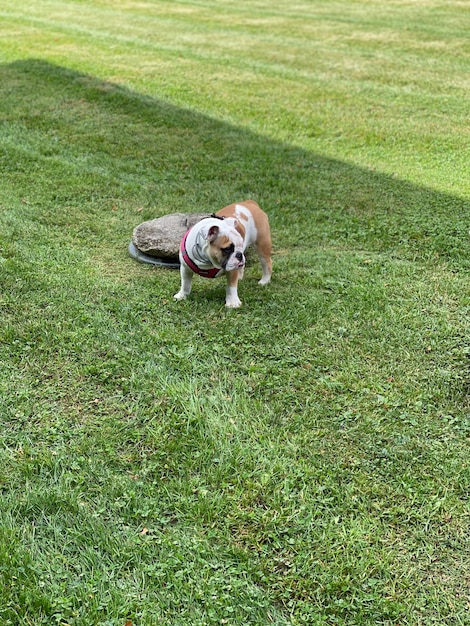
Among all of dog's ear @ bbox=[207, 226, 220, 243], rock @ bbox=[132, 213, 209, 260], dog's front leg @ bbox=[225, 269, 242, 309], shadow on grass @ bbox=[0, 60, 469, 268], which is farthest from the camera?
shadow on grass @ bbox=[0, 60, 469, 268]

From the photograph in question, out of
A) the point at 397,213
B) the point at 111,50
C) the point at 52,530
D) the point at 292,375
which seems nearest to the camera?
the point at 52,530

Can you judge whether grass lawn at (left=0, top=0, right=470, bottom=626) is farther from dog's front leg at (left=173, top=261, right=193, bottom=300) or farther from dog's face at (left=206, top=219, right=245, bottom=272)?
dog's face at (left=206, top=219, right=245, bottom=272)

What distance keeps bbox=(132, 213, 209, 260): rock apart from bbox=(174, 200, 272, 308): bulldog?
24.5 inches

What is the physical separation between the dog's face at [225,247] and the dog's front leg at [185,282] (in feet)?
1.19

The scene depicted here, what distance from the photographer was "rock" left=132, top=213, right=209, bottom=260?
5879 mm

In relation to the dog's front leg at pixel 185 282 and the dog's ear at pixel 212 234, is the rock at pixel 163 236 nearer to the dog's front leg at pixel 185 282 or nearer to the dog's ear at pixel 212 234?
the dog's front leg at pixel 185 282

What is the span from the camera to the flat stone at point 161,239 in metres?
5.88

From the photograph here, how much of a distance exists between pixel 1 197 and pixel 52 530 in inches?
195

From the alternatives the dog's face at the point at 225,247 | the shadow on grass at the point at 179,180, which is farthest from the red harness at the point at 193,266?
the shadow on grass at the point at 179,180

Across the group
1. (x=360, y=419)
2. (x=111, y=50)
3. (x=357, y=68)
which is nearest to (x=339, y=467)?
(x=360, y=419)

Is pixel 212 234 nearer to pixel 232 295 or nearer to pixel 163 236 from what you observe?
pixel 232 295

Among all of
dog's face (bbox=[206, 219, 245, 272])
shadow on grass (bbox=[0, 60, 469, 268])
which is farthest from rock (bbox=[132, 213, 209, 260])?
dog's face (bbox=[206, 219, 245, 272])

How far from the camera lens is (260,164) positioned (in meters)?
8.70

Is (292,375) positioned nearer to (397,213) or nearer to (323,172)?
(397,213)
